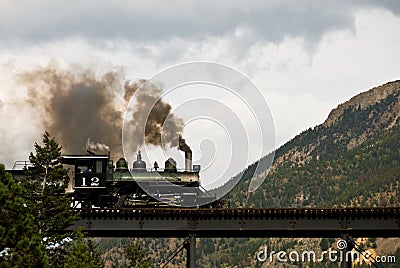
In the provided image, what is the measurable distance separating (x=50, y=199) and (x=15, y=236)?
11.2m

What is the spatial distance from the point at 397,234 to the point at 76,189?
21.6m

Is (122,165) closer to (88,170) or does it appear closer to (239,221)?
(88,170)

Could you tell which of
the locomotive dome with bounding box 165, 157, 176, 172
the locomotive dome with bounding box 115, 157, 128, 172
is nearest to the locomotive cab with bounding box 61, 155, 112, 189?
the locomotive dome with bounding box 115, 157, 128, 172

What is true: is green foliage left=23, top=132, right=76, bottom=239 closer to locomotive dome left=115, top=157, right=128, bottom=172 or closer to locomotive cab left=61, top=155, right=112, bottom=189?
locomotive cab left=61, top=155, right=112, bottom=189

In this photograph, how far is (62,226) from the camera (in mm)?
41281

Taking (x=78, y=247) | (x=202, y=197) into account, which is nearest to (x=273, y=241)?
(x=202, y=197)

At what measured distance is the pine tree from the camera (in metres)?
41.1

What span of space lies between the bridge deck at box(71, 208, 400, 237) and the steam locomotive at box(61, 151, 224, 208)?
4.49m

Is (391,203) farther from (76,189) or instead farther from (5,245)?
(5,245)

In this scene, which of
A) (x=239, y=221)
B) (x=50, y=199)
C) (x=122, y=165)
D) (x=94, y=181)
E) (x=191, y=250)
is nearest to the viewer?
(x=50, y=199)

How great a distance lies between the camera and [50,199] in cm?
4131

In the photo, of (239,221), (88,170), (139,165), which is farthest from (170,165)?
(239,221)

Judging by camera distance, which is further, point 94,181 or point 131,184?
point 131,184

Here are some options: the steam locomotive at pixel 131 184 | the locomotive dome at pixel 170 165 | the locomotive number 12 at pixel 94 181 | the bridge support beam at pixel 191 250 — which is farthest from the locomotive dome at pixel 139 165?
the bridge support beam at pixel 191 250
